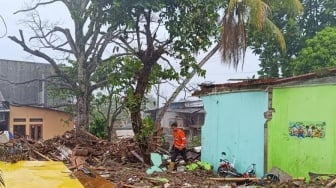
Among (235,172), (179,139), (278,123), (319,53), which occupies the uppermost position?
(319,53)

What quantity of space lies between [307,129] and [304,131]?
105mm

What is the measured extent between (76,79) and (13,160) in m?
10.6

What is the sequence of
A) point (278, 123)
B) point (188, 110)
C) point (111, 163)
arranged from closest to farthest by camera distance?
point (278, 123)
point (111, 163)
point (188, 110)

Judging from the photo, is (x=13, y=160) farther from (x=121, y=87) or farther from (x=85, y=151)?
(x=121, y=87)

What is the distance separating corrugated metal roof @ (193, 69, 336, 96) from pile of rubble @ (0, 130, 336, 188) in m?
2.23

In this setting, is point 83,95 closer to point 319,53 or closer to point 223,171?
point 223,171

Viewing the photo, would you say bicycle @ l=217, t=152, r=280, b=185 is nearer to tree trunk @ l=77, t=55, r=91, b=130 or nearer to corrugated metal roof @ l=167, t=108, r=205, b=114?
tree trunk @ l=77, t=55, r=91, b=130

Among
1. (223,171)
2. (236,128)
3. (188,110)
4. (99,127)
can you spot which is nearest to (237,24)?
(236,128)

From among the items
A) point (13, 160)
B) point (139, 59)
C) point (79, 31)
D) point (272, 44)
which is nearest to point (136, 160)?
point (139, 59)

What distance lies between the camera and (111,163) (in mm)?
12125

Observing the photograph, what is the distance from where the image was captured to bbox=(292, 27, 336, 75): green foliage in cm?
1698

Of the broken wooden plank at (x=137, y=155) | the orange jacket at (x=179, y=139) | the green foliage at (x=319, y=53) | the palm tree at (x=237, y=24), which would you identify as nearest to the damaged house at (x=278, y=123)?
the palm tree at (x=237, y=24)

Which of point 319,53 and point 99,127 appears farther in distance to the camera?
point 99,127

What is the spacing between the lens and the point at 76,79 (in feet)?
66.6
